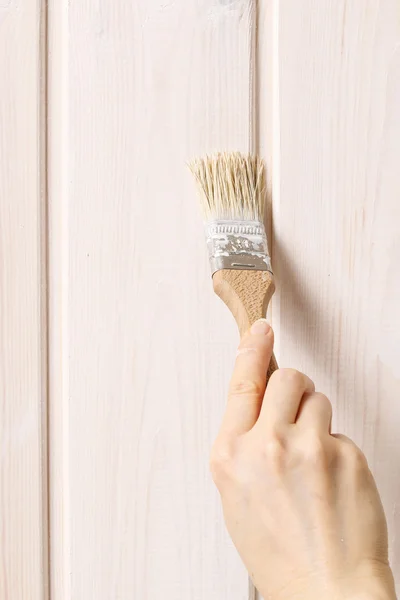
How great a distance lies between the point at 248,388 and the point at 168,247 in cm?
15

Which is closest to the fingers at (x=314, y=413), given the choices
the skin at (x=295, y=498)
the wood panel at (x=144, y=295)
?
the skin at (x=295, y=498)

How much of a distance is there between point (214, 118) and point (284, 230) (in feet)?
0.37

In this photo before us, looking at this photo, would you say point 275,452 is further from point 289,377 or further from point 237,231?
point 237,231

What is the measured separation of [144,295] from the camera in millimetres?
555

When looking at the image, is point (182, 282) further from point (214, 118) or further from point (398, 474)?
point (398, 474)

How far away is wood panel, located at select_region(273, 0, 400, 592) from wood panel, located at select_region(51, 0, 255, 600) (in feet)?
0.15

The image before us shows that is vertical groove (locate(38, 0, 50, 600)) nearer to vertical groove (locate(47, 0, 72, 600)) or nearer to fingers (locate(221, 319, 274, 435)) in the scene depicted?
vertical groove (locate(47, 0, 72, 600))

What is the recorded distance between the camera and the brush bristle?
521mm

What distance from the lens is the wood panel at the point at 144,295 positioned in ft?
1.78

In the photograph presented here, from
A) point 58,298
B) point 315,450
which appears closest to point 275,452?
point 315,450

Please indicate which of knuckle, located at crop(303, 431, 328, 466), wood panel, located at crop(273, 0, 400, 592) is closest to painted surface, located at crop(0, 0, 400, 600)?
wood panel, located at crop(273, 0, 400, 592)

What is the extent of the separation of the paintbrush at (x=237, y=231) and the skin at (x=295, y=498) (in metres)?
0.06
